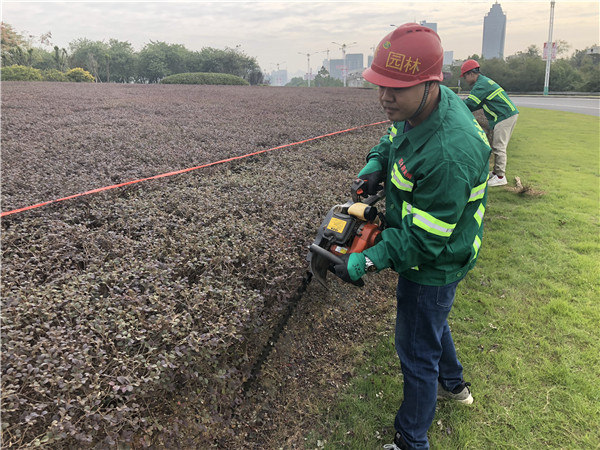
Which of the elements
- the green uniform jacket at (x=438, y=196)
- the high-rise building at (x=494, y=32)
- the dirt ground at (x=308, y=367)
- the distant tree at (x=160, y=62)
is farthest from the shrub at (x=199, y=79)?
the high-rise building at (x=494, y=32)

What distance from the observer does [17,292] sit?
5.90ft

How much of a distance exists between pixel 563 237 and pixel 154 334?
4919 millimetres

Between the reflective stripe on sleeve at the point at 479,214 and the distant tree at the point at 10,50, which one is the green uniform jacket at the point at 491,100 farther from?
the distant tree at the point at 10,50

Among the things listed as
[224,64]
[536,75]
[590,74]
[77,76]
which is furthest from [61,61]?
[590,74]

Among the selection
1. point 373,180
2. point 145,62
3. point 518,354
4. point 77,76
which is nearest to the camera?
point 373,180

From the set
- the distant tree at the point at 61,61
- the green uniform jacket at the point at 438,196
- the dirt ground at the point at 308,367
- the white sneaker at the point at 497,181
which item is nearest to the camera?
the green uniform jacket at the point at 438,196

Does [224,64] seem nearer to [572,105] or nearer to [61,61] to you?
[61,61]

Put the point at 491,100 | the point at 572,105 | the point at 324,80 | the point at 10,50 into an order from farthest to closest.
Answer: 1. the point at 324,80
2. the point at 10,50
3. the point at 572,105
4. the point at 491,100

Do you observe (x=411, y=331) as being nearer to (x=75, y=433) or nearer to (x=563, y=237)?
(x=75, y=433)

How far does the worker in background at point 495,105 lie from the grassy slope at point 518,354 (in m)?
1.50

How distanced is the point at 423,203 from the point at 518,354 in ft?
6.24

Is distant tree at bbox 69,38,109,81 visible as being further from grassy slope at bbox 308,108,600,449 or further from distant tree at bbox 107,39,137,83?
grassy slope at bbox 308,108,600,449

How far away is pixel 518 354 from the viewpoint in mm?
2834

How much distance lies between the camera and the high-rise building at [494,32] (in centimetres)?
13062
